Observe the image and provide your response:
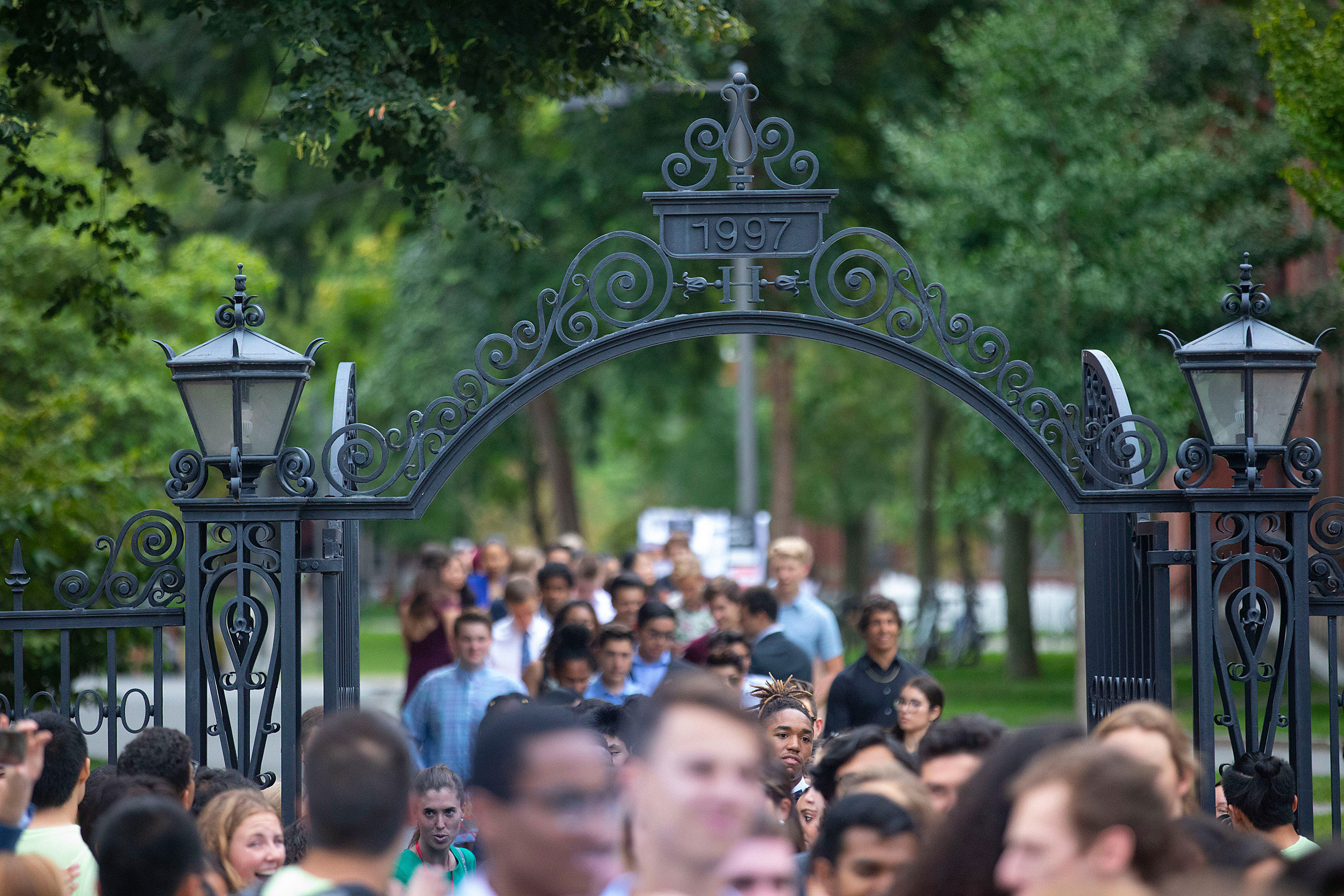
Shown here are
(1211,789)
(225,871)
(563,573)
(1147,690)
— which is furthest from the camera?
(563,573)

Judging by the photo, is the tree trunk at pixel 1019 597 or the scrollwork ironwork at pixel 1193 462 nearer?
the scrollwork ironwork at pixel 1193 462

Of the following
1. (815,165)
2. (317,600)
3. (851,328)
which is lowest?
(317,600)

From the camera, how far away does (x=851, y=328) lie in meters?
6.64

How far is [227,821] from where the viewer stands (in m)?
4.54

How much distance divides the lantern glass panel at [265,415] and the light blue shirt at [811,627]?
14.2 feet

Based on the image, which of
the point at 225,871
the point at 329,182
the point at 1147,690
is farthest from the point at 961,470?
the point at 225,871

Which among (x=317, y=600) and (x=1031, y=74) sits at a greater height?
(x=1031, y=74)

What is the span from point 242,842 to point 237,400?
2444 millimetres

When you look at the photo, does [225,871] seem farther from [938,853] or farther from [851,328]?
[851,328]

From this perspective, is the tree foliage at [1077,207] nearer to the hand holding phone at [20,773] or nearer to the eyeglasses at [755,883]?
the hand holding phone at [20,773]

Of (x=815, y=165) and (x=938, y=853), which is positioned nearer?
(x=938, y=853)

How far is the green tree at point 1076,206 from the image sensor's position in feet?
50.0

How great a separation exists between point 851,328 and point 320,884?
4187 millimetres

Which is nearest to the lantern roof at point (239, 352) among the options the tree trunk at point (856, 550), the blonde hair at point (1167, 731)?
the blonde hair at point (1167, 731)
